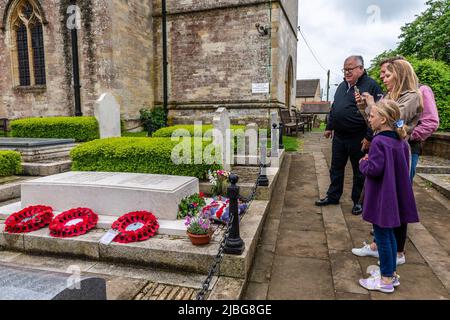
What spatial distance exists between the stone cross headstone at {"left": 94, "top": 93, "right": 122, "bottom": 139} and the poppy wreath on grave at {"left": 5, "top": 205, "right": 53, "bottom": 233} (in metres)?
5.84

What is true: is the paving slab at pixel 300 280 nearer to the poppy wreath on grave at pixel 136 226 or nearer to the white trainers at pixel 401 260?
the white trainers at pixel 401 260

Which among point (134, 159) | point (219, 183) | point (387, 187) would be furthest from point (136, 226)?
point (387, 187)

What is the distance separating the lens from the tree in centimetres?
2311

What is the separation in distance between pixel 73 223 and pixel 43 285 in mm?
2157

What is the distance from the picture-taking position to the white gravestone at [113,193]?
3.97 metres

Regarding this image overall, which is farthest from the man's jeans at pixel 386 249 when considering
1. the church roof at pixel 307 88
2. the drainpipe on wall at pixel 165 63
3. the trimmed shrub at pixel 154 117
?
the church roof at pixel 307 88

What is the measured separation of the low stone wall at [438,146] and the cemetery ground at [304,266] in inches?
148

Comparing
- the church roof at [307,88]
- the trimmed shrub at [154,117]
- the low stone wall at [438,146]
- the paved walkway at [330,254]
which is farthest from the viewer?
the church roof at [307,88]

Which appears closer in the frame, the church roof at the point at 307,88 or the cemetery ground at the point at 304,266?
the cemetery ground at the point at 304,266

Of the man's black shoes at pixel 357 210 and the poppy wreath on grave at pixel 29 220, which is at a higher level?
the poppy wreath on grave at pixel 29 220

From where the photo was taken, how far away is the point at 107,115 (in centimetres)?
977

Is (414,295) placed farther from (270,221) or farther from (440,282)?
(270,221)

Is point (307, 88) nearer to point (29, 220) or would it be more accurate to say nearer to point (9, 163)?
point (9, 163)

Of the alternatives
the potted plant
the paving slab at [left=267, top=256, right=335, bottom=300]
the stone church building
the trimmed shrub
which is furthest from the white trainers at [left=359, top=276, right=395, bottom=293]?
the trimmed shrub
